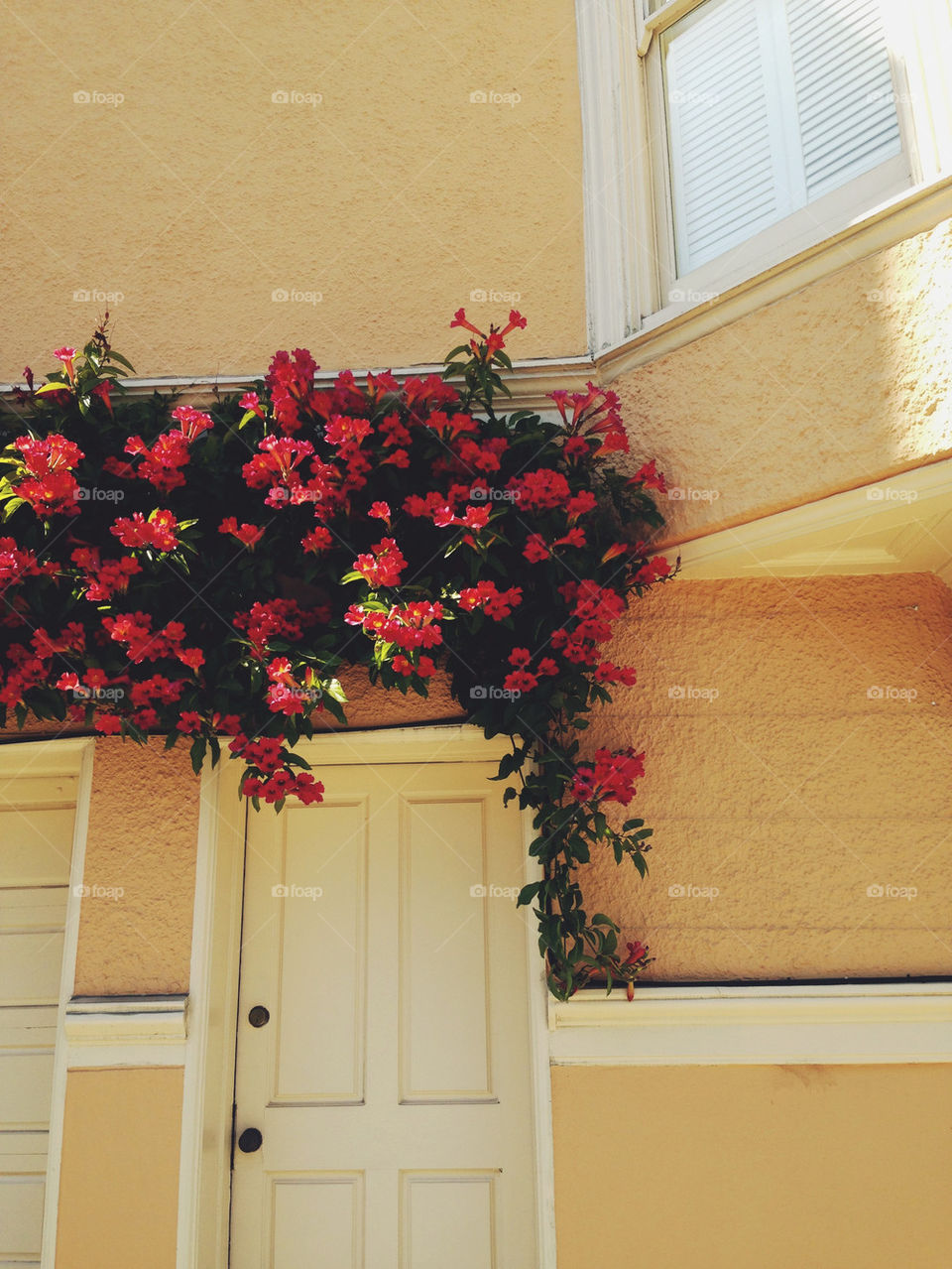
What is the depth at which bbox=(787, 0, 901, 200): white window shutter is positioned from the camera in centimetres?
323

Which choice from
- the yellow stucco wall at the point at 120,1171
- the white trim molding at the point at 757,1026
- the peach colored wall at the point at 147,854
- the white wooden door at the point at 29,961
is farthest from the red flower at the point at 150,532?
the white trim molding at the point at 757,1026

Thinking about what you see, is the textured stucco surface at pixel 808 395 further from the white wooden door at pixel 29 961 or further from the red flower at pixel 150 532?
the white wooden door at pixel 29 961

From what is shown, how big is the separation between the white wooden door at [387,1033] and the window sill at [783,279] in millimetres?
1692

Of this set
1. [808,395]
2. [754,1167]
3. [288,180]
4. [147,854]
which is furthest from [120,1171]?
[288,180]

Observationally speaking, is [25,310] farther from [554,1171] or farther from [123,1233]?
[554,1171]

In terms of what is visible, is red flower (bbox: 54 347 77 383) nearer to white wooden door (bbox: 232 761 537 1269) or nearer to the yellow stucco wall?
white wooden door (bbox: 232 761 537 1269)

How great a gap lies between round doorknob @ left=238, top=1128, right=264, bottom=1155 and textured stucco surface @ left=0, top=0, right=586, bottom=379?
2.94 metres

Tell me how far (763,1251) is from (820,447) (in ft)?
8.35

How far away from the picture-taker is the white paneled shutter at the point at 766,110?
3303 millimetres

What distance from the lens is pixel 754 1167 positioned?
3.05m

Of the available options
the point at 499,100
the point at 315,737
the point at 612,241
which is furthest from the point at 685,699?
the point at 499,100

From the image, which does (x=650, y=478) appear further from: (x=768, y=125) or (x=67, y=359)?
(x=67, y=359)

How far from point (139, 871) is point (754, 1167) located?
2.30m

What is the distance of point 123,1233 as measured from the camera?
315 centimetres
